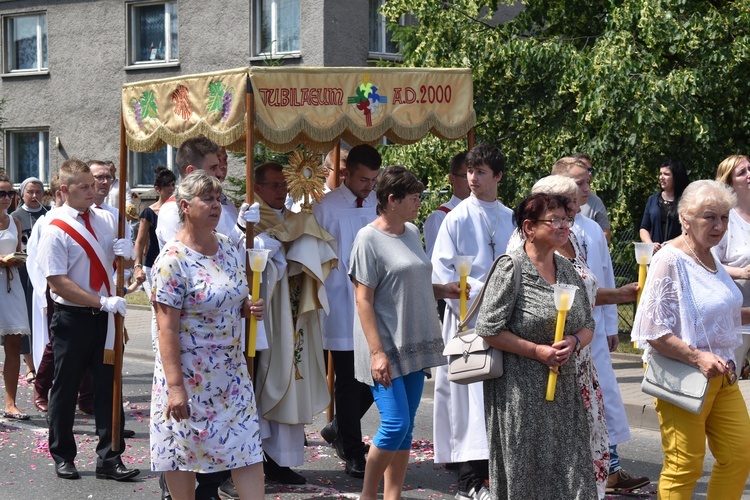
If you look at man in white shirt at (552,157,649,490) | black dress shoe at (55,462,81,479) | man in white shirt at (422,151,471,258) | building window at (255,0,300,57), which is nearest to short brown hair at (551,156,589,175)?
man in white shirt at (552,157,649,490)

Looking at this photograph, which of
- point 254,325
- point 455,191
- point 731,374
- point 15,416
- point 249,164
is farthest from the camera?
point 15,416

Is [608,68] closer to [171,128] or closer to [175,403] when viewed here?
[171,128]

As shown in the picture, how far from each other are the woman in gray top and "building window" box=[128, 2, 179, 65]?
20198 mm

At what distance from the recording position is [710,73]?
12789 millimetres

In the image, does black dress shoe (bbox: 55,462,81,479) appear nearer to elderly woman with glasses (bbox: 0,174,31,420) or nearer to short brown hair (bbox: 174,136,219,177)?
short brown hair (bbox: 174,136,219,177)

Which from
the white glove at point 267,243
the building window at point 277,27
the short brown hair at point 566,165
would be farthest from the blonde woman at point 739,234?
the building window at point 277,27

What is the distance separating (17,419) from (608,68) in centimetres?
727

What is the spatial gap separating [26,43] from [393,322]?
24.1m

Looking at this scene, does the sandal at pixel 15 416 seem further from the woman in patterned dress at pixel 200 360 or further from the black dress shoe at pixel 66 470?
the woman in patterned dress at pixel 200 360

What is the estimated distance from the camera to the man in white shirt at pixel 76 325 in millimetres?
7262

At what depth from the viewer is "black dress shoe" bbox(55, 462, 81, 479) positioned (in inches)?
288

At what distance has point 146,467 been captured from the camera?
768cm

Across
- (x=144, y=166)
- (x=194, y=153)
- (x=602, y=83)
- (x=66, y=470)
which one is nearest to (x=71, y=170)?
(x=194, y=153)

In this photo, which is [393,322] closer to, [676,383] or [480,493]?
[480,493]
